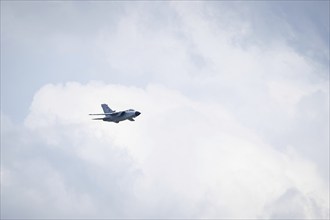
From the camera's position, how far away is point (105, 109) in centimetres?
16825

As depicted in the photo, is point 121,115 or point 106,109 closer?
point 121,115

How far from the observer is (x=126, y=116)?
155 meters

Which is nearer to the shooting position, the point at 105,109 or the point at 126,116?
the point at 126,116

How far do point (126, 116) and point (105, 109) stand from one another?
17.1m

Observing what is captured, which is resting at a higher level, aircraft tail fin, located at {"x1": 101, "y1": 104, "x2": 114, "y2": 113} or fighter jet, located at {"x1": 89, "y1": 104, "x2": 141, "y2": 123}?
aircraft tail fin, located at {"x1": 101, "y1": 104, "x2": 114, "y2": 113}

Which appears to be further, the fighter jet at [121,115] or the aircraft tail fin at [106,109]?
the aircraft tail fin at [106,109]

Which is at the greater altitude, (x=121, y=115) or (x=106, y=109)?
(x=106, y=109)

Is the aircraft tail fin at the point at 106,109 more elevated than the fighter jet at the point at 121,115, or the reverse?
the aircraft tail fin at the point at 106,109

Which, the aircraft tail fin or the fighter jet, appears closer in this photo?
the fighter jet
